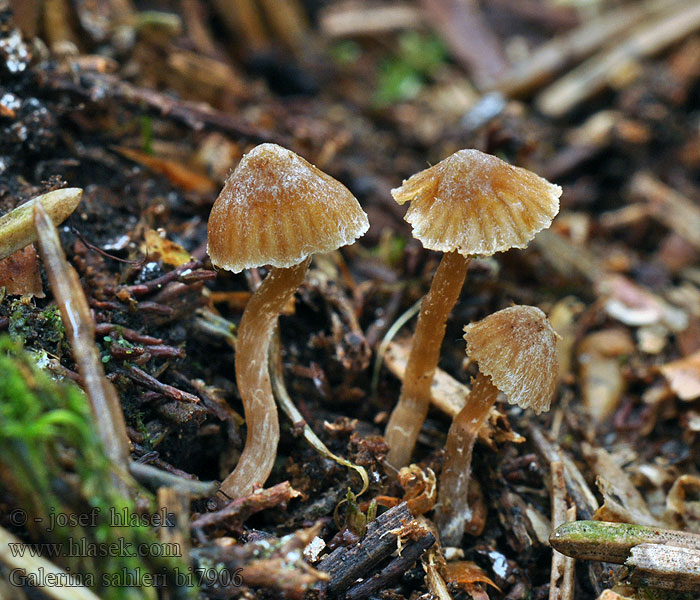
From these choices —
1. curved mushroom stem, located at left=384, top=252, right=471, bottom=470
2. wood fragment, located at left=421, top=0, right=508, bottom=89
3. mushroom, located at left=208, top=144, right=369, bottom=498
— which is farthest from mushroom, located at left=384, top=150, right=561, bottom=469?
wood fragment, located at left=421, top=0, right=508, bottom=89

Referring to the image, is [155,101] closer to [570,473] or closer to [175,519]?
[175,519]

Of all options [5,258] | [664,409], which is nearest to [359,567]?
[5,258]

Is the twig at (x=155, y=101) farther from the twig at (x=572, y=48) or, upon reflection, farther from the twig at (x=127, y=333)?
the twig at (x=572, y=48)

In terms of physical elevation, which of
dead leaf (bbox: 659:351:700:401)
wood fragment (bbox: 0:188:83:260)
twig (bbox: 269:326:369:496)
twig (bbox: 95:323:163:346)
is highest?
wood fragment (bbox: 0:188:83:260)

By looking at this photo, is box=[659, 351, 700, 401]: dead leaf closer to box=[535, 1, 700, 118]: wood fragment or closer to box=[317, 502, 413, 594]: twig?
box=[317, 502, 413, 594]: twig

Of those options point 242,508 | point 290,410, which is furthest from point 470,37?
point 242,508

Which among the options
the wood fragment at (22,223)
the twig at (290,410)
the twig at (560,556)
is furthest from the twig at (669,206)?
the wood fragment at (22,223)
